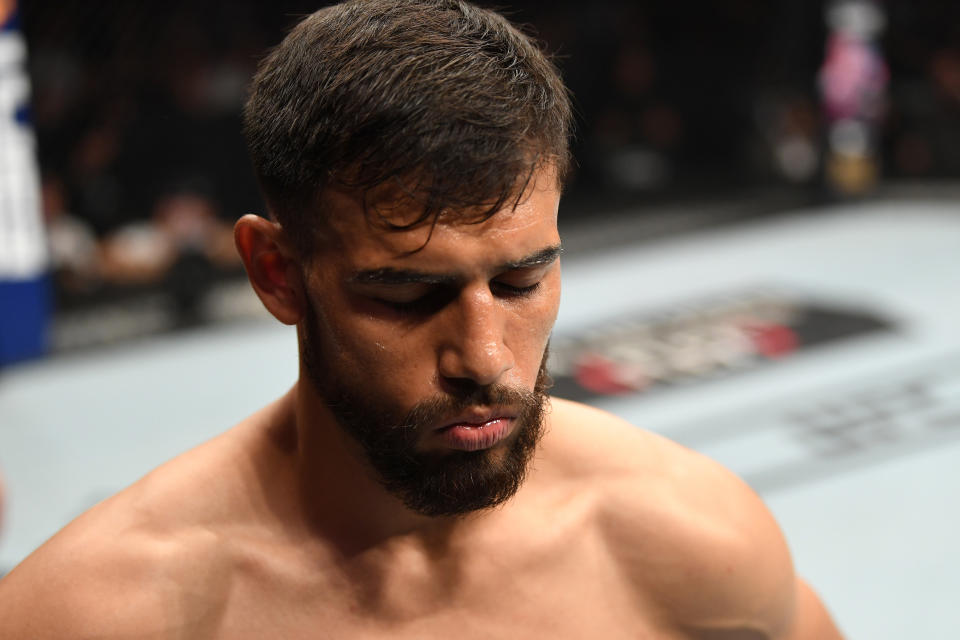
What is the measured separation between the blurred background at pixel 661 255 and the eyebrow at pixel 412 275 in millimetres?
1124

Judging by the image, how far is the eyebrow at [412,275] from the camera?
1022 millimetres

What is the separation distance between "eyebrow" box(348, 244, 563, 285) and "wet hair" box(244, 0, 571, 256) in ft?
0.15

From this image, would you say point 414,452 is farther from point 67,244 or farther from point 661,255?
point 661,255

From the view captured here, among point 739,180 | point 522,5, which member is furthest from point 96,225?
point 739,180

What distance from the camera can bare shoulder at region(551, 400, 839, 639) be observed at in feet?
4.27

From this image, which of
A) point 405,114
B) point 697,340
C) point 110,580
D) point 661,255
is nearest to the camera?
point 405,114

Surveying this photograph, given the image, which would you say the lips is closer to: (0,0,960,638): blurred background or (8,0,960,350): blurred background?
(0,0,960,638): blurred background

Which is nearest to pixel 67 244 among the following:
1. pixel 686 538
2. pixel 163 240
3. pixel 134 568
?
pixel 163 240

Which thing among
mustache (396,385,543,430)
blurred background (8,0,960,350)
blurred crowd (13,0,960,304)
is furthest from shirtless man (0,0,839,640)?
blurred background (8,0,960,350)

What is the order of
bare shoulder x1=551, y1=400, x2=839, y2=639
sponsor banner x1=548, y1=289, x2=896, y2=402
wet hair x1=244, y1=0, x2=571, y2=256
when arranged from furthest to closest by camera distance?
sponsor banner x1=548, y1=289, x2=896, y2=402 → bare shoulder x1=551, y1=400, x2=839, y2=639 → wet hair x1=244, y1=0, x2=571, y2=256

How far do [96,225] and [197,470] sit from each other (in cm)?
405

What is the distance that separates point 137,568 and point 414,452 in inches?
12.6

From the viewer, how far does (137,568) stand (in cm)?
116

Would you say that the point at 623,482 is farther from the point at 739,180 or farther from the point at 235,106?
the point at 739,180
